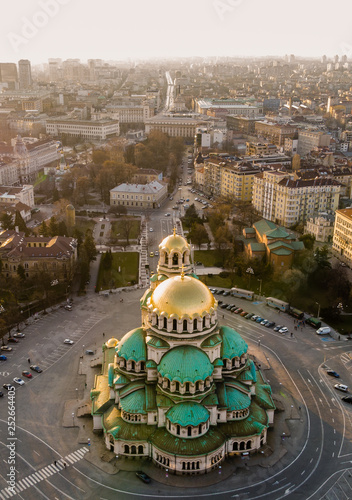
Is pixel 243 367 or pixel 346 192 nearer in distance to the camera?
pixel 243 367

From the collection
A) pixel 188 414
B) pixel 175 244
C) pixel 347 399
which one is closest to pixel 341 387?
pixel 347 399

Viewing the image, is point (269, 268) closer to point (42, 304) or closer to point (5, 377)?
point (42, 304)

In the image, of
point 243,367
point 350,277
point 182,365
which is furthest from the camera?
point 350,277

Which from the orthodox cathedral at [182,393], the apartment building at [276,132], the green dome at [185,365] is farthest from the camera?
the apartment building at [276,132]

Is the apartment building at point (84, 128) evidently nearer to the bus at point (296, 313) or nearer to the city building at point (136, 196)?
the city building at point (136, 196)

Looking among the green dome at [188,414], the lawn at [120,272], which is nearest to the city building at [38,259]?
the lawn at [120,272]

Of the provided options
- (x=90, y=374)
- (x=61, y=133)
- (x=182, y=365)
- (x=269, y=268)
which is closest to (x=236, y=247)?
(x=269, y=268)

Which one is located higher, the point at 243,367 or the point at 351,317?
the point at 243,367
